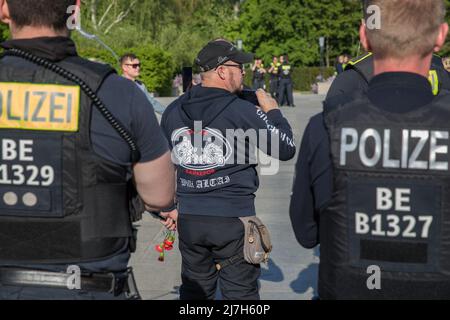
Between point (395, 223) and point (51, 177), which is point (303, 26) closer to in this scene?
point (51, 177)

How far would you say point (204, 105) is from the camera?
4.77 metres

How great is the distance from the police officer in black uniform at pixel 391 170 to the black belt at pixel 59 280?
31.9 inches

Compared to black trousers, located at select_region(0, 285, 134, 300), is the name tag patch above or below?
above

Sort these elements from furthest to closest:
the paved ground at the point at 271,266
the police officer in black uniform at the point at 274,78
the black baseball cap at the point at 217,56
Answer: the police officer in black uniform at the point at 274,78
the paved ground at the point at 271,266
the black baseball cap at the point at 217,56

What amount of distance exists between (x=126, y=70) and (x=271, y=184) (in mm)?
2962

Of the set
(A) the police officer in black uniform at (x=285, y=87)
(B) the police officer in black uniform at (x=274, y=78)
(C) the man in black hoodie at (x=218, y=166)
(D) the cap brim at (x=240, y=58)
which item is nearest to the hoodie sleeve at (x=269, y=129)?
(C) the man in black hoodie at (x=218, y=166)

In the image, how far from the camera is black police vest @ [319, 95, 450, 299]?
8.83ft

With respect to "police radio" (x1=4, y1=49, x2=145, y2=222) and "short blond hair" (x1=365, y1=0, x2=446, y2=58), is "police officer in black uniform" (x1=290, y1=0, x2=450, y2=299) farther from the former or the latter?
"police radio" (x1=4, y1=49, x2=145, y2=222)

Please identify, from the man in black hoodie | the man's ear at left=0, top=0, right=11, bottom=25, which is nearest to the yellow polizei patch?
the man's ear at left=0, top=0, right=11, bottom=25

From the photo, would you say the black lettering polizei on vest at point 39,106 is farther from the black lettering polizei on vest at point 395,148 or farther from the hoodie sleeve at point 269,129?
the hoodie sleeve at point 269,129

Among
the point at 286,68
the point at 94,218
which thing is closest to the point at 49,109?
the point at 94,218

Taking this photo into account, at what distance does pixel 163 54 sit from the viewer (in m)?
38.8

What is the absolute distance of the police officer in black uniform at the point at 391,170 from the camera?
2689mm

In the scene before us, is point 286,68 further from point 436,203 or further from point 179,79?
point 436,203
